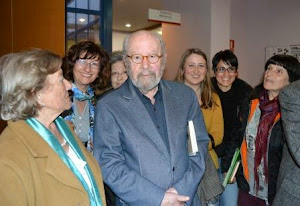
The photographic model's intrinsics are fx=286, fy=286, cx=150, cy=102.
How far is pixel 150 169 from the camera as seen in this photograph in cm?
156

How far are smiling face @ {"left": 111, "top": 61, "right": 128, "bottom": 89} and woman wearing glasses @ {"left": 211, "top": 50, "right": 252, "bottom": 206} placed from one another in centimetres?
94

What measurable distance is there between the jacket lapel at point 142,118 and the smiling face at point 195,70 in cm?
92

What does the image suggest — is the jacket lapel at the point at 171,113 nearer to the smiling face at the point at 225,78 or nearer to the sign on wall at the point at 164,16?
the smiling face at the point at 225,78

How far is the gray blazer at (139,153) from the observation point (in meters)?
1.51

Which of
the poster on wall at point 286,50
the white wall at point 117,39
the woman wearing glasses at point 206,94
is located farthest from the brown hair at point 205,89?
the white wall at point 117,39

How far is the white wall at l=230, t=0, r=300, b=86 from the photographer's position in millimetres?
5914

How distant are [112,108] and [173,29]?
429 cm

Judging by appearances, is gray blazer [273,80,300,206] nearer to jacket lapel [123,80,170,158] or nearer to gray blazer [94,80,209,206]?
gray blazer [94,80,209,206]

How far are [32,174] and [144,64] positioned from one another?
0.88 m

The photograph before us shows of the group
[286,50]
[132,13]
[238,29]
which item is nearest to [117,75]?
[286,50]

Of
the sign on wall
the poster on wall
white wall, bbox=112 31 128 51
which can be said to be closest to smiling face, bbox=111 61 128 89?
the sign on wall

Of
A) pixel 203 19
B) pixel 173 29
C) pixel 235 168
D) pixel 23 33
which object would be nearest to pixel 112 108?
pixel 235 168

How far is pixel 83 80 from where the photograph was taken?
2.27m

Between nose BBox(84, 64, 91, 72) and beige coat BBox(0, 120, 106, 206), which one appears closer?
beige coat BBox(0, 120, 106, 206)
